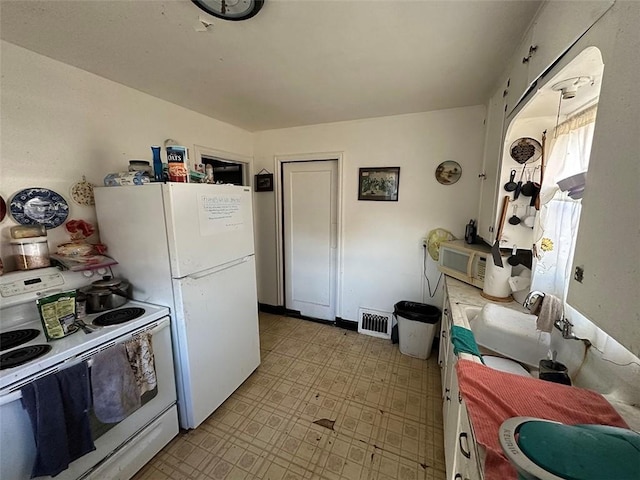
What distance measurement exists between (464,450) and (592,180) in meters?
0.95

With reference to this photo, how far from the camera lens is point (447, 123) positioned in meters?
2.30

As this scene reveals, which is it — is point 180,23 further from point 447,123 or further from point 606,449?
point 447,123

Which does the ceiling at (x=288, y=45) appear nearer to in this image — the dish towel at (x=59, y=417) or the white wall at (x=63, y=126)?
the white wall at (x=63, y=126)

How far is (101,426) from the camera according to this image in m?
1.22

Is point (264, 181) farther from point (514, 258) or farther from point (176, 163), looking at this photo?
point (514, 258)

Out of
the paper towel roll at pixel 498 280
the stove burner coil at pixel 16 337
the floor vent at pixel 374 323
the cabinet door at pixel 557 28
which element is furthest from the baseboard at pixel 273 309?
the cabinet door at pixel 557 28

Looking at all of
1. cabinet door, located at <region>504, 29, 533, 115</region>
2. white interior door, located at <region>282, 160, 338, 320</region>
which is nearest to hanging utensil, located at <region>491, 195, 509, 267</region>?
cabinet door, located at <region>504, 29, 533, 115</region>

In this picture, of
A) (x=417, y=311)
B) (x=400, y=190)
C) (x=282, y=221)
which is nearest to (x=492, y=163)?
(x=400, y=190)

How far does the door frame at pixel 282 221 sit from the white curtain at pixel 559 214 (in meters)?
1.74

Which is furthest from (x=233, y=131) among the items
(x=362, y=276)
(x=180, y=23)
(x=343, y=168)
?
(x=362, y=276)

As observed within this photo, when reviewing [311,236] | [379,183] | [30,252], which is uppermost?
[379,183]

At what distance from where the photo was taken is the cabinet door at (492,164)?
157 centimetres

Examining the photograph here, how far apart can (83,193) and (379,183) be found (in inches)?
94.7

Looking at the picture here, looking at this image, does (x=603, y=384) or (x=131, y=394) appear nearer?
A: (x=603, y=384)
